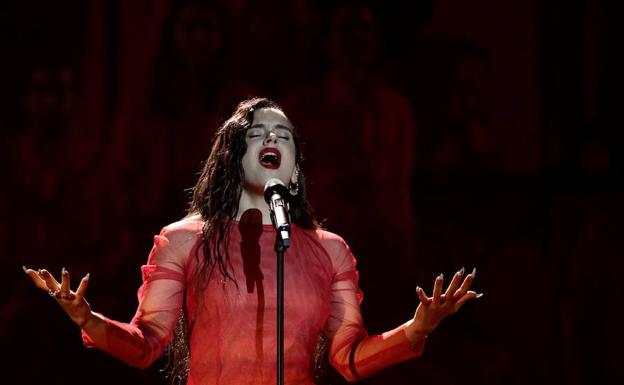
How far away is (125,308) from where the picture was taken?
509cm

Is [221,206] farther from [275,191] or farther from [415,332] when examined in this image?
[415,332]

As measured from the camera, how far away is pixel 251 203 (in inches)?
118

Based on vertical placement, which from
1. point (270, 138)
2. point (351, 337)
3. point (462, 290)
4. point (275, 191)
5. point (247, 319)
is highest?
point (270, 138)

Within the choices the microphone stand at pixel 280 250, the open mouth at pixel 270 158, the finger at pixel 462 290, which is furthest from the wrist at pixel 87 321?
the finger at pixel 462 290

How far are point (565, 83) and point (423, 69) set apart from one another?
0.92 metres

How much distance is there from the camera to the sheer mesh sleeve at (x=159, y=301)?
2678 millimetres

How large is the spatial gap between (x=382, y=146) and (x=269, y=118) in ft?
8.26

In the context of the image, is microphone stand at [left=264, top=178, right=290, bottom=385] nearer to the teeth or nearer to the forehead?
the teeth

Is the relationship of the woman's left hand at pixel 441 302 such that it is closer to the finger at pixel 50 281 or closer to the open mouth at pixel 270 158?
the open mouth at pixel 270 158

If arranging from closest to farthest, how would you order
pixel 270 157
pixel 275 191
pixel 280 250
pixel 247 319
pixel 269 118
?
pixel 280 250, pixel 275 191, pixel 247 319, pixel 270 157, pixel 269 118

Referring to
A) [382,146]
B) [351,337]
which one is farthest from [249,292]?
[382,146]

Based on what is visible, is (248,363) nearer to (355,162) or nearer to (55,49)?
(355,162)

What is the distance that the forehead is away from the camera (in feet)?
9.93

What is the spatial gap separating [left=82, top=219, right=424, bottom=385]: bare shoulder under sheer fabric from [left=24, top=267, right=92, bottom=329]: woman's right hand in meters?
0.19
